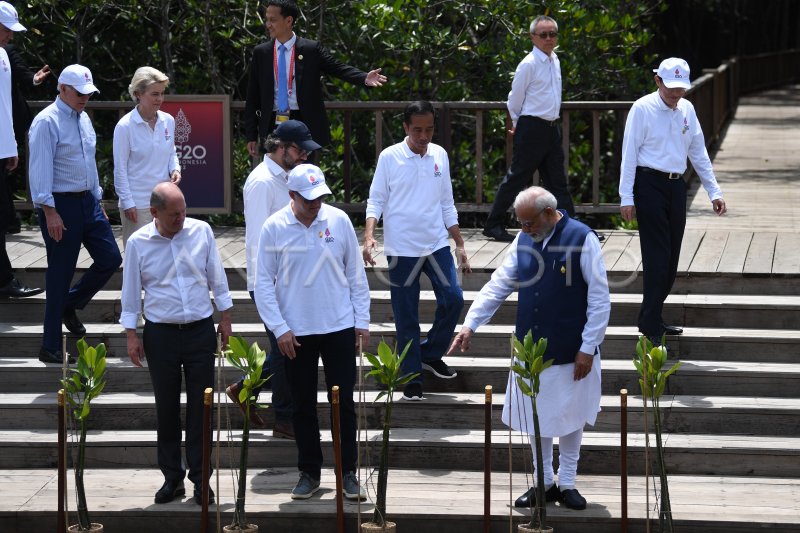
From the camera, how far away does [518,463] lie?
826cm

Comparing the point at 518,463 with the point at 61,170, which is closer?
the point at 518,463

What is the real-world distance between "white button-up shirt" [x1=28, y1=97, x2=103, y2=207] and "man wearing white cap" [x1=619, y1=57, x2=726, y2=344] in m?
3.49

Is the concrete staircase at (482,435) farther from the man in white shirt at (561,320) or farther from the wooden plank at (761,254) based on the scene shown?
the man in white shirt at (561,320)

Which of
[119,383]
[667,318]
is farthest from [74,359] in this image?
[667,318]

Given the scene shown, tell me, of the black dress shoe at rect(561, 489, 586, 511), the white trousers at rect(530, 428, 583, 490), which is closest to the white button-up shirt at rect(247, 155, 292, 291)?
the white trousers at rect(530, 428, 583, 490)

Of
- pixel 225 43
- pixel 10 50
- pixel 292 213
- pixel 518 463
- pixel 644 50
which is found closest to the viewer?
pixel 292 213

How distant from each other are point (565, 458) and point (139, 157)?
3.58 metres

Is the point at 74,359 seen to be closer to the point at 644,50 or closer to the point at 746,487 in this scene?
the point at 746,487

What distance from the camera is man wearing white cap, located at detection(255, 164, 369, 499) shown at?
7.29 m

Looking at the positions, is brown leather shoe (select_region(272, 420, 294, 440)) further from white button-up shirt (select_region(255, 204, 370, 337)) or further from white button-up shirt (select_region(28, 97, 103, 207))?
white button-up shirt (select_region(28, 97, 103, 207))

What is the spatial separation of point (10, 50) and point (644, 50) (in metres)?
11.6

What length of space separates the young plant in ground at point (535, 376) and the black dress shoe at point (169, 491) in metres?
1.99

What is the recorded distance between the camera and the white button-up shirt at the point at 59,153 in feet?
28.7

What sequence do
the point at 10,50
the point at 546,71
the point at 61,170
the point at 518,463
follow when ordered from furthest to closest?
the point at 546,71 → the point at 10,50 → the point at 61,170 → the point at 518,463
